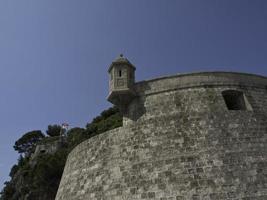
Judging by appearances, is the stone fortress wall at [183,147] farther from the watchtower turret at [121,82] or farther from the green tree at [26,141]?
the green tree at [26,141]

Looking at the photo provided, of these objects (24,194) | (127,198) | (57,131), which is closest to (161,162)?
(127,198)

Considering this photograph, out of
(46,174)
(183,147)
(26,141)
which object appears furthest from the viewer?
(26,141)

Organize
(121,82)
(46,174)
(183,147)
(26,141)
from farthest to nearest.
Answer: (26,141) < (46,174) < (121,82) < (183,147)

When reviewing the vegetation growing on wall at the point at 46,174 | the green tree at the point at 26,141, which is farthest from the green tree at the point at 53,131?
the vegetation growing on wall at the point at 46,174

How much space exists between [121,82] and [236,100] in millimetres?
5330

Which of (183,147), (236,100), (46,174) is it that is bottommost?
(183,147)

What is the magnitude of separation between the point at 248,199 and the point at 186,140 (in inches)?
111

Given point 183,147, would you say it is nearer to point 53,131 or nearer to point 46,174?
point 46,174

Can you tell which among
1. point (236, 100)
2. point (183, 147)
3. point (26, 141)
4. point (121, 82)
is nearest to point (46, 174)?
point (121, 82)

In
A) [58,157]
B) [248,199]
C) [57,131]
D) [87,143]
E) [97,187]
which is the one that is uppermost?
[57,131]

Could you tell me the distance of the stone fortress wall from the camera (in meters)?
8.88

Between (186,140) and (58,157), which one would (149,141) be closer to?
(186,140)

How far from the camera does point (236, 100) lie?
12016 millimetres

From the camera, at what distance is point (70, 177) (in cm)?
1205
